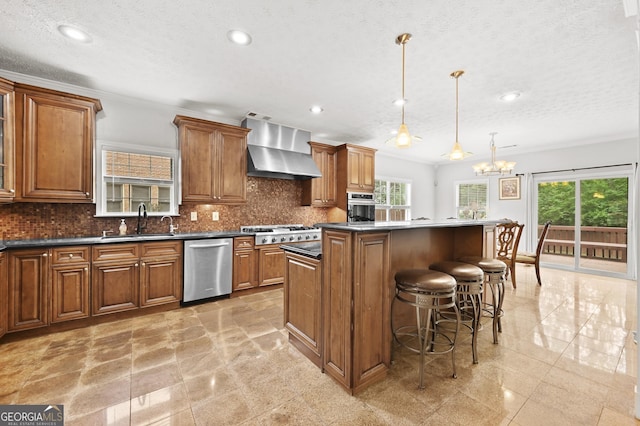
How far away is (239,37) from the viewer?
2.24m

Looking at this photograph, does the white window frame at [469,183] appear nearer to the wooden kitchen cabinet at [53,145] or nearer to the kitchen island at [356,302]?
the kitchen island at [356,302]

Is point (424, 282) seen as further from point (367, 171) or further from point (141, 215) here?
point (367, 171)

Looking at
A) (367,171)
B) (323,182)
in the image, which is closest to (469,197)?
(367,171)

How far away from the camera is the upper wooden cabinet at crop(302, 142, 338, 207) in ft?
16.3

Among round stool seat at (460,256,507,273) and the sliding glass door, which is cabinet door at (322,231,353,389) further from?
the sliding glass door

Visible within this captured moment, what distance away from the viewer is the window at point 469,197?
22.3ft

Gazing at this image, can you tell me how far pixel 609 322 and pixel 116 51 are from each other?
18.8 feet

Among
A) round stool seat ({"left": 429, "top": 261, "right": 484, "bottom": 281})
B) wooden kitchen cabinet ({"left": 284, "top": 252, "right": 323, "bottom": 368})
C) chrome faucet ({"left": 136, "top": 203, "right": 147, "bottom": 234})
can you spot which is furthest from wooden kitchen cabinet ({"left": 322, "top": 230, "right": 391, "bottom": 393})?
chrome faucet ({"left": 136, "top": 203, "right": 147, "bottom": 234})

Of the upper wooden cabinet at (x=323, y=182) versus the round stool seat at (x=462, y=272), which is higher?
the upper wooden cabinet at (x=323, y=182)

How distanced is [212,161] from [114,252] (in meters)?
1.64

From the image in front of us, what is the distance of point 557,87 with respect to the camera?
3068mm

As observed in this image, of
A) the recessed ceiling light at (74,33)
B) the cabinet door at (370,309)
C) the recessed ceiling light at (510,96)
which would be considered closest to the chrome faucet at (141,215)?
the recessed ceiling light at (74,33)

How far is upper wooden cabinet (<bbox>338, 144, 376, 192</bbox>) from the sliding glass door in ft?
12.6

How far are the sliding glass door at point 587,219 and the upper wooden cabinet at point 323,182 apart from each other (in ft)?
15.1
